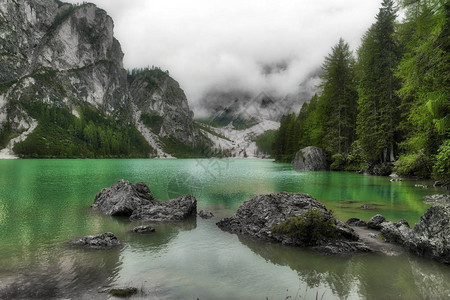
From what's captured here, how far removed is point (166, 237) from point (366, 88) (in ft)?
141

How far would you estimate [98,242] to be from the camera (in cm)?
1093

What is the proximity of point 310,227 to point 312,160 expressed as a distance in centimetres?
4568

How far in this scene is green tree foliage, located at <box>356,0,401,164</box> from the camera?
3919 cm

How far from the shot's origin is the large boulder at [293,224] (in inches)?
427

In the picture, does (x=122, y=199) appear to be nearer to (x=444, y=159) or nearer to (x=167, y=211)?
(x=167, y=211)

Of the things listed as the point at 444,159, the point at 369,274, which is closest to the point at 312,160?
the point at 444,159

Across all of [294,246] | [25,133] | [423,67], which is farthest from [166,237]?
[25,133]

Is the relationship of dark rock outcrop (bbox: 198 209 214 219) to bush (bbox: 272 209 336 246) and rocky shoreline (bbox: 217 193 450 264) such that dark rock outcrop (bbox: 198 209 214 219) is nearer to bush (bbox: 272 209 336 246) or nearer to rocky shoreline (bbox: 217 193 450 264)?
rocky shoreline (bbox: 217 193 450 264)

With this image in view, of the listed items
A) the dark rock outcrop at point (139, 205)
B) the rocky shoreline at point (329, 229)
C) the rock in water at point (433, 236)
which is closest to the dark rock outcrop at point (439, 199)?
the rocky shoreline at point (329, 229)

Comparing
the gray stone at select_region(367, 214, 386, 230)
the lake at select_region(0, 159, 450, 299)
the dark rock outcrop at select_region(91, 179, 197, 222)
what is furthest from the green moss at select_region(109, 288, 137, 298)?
the gray stone at select_region(367, 214, 386, 230)

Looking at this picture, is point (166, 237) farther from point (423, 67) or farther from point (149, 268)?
point (423, 67)

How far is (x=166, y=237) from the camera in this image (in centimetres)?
1260

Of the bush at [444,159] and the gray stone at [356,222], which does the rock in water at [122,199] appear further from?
the bush at [444,159]

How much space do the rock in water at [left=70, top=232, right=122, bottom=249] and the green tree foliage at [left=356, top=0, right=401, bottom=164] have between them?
40.3 m
